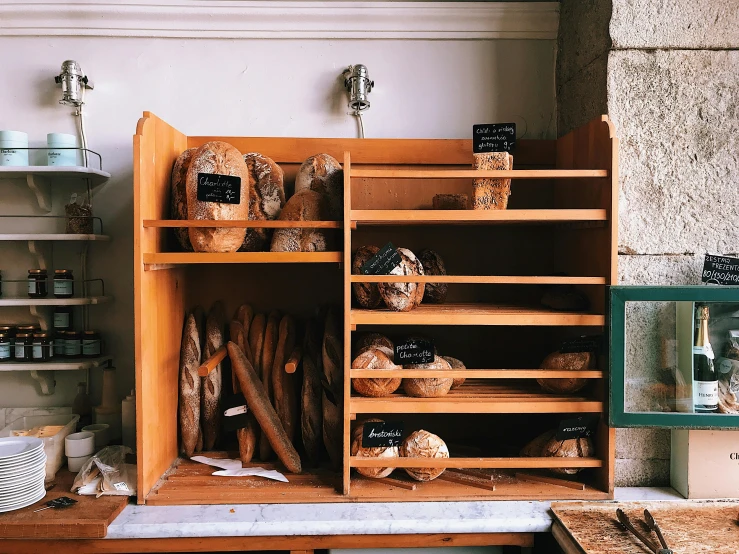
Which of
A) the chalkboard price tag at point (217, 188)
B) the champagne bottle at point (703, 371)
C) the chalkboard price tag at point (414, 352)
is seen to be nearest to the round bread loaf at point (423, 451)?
the chalkboard price tag at point (414, 352)

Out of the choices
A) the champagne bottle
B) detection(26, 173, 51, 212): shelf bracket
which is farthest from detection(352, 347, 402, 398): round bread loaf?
detection(26, 173, 51, 212): shelf bracket

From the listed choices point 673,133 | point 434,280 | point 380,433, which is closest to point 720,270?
point 673,133

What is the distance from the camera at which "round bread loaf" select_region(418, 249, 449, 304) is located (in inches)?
77.9

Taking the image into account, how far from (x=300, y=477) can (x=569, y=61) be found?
1.81m

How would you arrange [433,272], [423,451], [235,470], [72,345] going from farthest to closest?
[72,345] → [433,272] → [235,470] → [423,451]

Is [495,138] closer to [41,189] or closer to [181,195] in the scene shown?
[181,195]

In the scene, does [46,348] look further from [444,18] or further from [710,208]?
[710,208]

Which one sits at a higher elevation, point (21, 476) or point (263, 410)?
point (263, 410)

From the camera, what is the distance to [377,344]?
1858 millimetres

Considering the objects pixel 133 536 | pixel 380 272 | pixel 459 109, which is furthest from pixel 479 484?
pixel 459 109

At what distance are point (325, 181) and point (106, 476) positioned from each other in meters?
1.18

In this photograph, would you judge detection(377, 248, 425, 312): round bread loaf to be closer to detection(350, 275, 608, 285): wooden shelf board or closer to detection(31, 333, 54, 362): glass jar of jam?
detection(350, 275, 608, 285): wooden shelf board

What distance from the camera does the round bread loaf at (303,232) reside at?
1.78 m

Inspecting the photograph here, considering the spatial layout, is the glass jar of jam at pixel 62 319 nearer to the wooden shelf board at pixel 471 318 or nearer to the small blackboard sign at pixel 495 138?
the wooden shelf board at pixel 471 318
